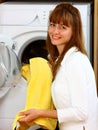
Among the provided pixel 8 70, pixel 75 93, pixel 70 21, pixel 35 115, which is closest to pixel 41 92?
pixel 35 115

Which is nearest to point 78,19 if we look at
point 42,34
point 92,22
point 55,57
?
point 55,57

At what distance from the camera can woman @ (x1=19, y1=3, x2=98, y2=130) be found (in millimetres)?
1646

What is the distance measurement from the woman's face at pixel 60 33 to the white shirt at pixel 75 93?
68mm

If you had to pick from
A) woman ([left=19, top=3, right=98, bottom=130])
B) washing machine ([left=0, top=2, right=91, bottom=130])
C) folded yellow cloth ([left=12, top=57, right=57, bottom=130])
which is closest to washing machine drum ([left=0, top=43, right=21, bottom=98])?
washing machine ([left=0, top=2, right=91, bottom=130])

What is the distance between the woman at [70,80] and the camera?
1.65 meters

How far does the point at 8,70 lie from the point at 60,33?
2.85 feet

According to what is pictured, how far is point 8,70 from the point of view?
251 centimetres

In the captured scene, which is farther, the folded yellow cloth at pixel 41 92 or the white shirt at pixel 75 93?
the folded yellow cloth at pixel 41 92

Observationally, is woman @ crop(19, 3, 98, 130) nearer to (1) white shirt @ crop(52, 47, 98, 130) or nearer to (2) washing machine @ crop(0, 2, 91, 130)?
(1) white shirt @ crop(52, 47, 98, 130)

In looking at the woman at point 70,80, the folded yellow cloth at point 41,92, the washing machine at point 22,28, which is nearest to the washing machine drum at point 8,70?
the washing machine at point 22,28

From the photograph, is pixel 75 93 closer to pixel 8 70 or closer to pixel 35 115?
pixel 35 115

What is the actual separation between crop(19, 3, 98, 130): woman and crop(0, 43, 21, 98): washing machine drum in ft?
2.34

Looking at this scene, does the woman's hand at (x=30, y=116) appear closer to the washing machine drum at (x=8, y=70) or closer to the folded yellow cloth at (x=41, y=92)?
the folded yellow cloth at (x=41, y=92)

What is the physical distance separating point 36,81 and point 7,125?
2.55 ft
